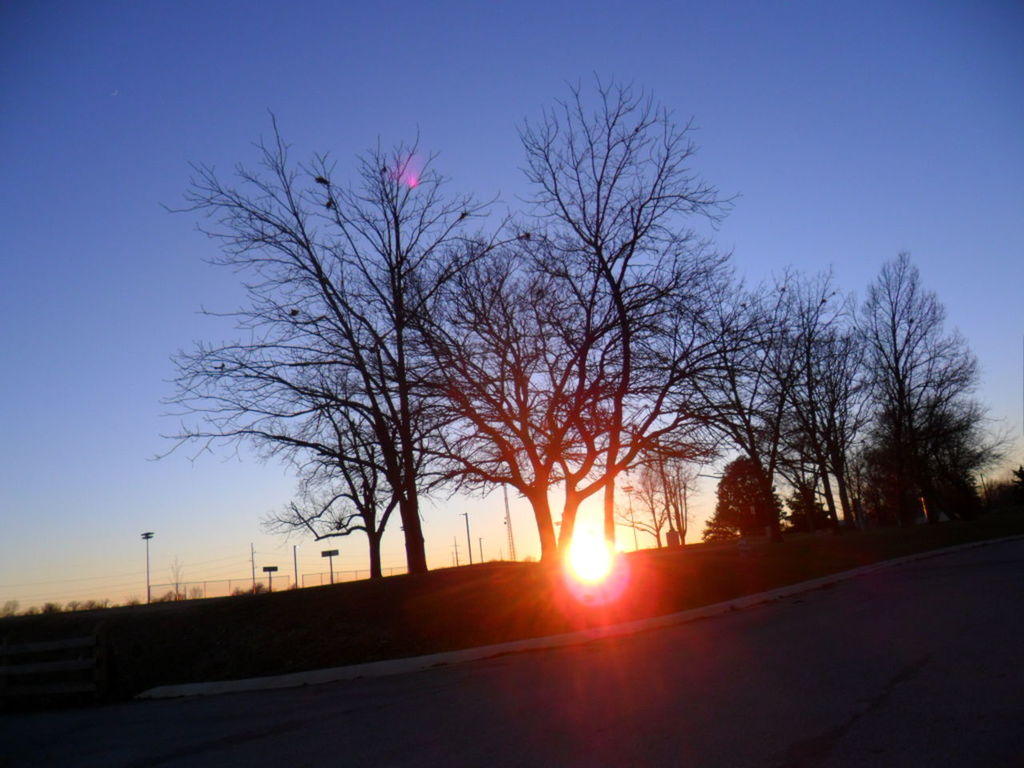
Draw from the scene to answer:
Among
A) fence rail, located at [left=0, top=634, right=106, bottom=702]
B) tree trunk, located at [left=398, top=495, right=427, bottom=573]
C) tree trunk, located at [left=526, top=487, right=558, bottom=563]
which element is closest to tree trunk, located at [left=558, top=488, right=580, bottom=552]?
tree trunk, located at [left=526, top=487, right=558, bottom=563]

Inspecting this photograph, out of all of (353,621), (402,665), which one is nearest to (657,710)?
(402,665)

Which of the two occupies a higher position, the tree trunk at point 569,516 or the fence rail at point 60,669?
the tree trunk at point 569,516

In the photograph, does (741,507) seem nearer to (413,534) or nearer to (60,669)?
(413,534)

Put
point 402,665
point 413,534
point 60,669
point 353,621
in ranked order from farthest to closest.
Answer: point 413,534 < point 353,621 < point 60,669 < point 402,665

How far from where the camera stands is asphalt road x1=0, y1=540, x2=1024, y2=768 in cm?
614

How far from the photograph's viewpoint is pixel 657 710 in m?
7.61

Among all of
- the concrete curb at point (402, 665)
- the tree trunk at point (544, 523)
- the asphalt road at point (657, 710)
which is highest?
the tree trunk at point (544, 523)

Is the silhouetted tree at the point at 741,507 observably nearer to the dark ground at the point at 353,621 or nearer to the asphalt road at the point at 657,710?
the dark ground at the point at 353,621

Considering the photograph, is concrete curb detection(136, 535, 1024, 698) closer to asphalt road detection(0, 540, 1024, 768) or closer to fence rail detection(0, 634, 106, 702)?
asphalt road detection(0, 540, 1024, 768)

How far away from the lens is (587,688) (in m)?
9.27

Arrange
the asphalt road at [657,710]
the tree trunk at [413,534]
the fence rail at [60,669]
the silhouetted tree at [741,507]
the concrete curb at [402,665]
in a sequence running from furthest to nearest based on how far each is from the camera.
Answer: the silhouetted tree at [741,507] → the tree trunk at [413,534] → the fence rail at [60,669] → the concrete curb at [402,665] → the asphalt road at [657,710]

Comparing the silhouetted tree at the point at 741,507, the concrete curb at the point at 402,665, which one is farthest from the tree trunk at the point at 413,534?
the silhouetted tree at the point at 741,507

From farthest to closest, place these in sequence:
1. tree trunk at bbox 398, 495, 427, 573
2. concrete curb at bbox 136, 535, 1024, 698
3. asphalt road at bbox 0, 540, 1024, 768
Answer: tree trunk at bbox 398, 495, 427, 573, concrete curb at bbox 136, 535, 1024, 698, asphalt road at bbox 0, 540, 1024, 768

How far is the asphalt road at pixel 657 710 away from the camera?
6.14 m
